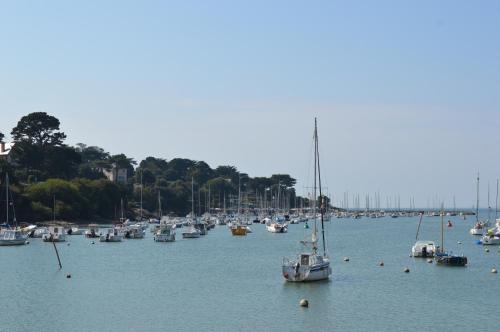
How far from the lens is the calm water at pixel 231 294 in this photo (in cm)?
5278

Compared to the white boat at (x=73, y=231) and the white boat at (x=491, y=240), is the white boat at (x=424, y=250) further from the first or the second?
the white boat at (x=73, y=231)

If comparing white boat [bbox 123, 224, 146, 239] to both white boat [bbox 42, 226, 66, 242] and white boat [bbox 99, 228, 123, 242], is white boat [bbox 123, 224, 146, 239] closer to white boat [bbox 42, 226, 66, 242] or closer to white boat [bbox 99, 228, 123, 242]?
white boat [bbox 99, 228, 123, 242]

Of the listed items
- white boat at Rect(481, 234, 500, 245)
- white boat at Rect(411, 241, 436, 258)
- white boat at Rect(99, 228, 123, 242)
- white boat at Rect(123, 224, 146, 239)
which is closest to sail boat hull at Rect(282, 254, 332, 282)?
white boat at Rect(411, 241, 436, 258)

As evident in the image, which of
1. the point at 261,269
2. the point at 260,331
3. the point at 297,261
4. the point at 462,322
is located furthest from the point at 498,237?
the point at 260,331

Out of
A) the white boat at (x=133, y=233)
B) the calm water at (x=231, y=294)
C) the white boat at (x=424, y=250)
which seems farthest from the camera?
the white boat at (x=133, y=233)

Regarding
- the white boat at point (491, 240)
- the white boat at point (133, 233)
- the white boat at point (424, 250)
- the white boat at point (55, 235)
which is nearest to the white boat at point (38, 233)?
the white boat at point (55, 235)

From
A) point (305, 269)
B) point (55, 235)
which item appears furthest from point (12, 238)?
point (305, 269)

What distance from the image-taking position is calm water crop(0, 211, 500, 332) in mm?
52781

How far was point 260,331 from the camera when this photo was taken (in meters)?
49.4

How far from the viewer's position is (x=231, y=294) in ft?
215

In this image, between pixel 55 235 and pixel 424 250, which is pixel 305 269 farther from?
pixel 55 235

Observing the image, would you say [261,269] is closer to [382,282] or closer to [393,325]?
[382,282]

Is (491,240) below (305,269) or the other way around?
below

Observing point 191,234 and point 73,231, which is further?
point 73,231
